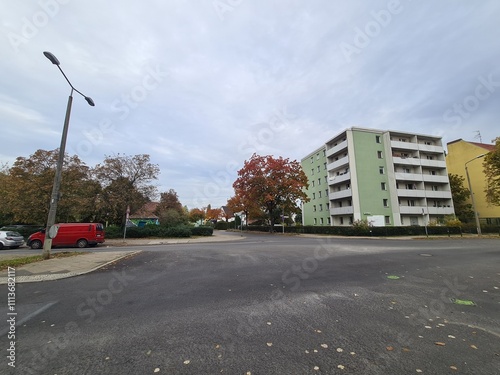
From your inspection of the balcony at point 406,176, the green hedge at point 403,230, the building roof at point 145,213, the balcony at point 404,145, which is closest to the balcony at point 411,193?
the balcony at point 406,176

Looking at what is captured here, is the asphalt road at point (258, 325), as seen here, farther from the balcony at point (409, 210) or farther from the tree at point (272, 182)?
the balcony at point (409, 210)

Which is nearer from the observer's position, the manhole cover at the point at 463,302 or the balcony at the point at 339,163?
the manhole cover at the point at 463,302

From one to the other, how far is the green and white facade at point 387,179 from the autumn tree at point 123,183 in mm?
30105

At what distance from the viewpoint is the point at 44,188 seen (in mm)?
22875

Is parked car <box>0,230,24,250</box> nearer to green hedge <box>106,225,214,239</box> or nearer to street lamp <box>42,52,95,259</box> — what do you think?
green hedge <box>106,225,214,239</box>

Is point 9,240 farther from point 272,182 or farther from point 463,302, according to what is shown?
point 272,182

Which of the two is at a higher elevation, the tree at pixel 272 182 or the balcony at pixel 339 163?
the balcony at pixel 339 163

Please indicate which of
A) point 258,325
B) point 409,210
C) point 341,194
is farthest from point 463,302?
point 409,210

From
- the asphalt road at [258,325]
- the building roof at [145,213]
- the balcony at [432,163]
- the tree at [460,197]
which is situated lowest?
the asphalt road at [258,325]

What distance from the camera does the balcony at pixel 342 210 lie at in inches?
1491

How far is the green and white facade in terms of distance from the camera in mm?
37531

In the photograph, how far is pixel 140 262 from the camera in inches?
409

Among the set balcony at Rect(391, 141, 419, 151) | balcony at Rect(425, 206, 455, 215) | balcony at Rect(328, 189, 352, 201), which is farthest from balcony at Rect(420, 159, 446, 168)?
balcony at Rect(328, 189, 352, 201)

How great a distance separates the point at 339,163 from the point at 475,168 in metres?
24.0
